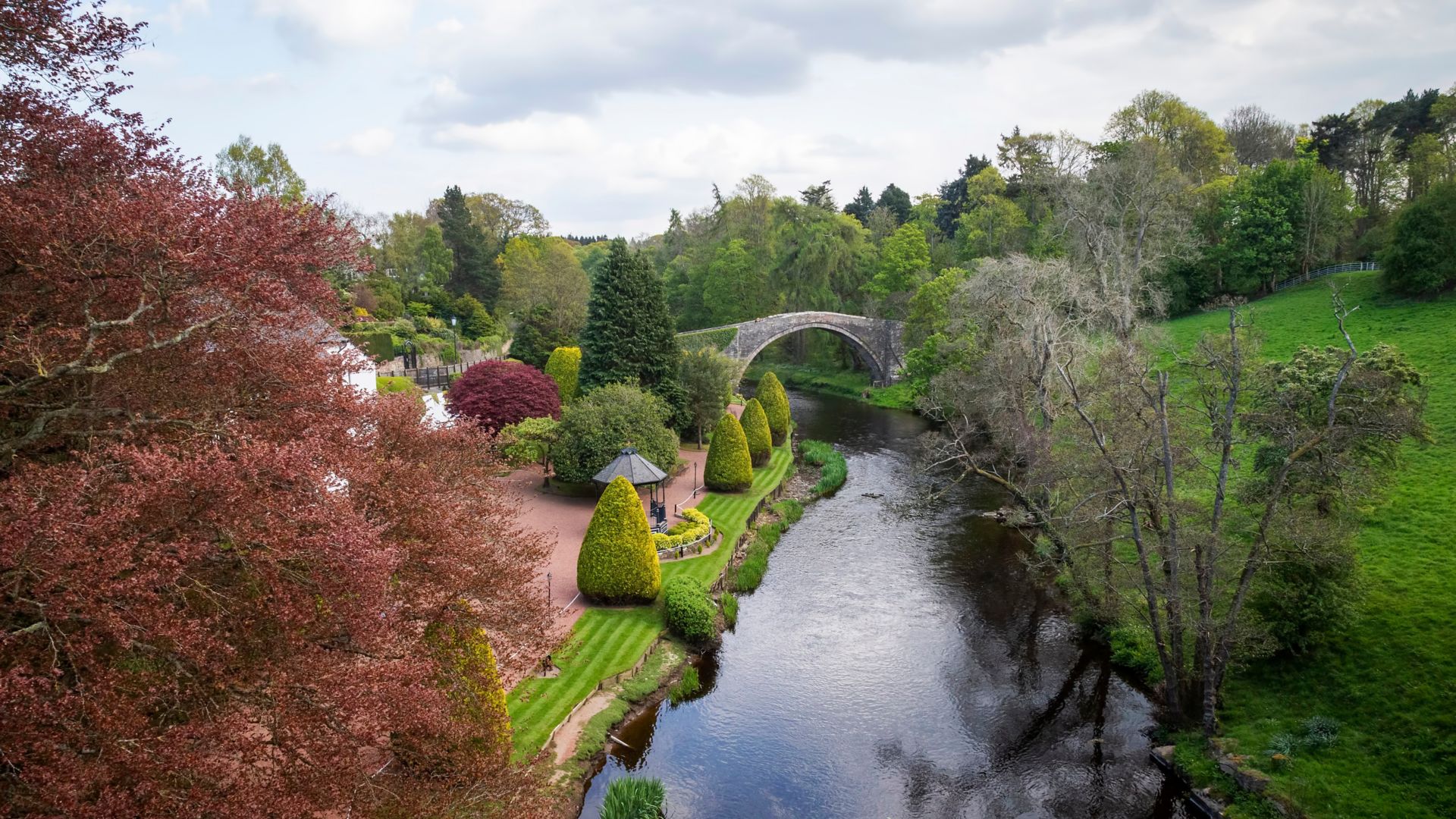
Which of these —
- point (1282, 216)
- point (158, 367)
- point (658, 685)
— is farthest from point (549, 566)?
point (1282, 216)

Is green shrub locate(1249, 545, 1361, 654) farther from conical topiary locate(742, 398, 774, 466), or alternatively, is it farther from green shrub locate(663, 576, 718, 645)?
conical topiary locate(742, 398, 774, 466)

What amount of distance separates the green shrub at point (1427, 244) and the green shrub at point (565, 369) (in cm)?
3877

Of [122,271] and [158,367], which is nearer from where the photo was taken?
[122,271]

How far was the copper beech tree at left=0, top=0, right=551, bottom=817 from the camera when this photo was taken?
6375 millimetres

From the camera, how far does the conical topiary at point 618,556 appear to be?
69.8 ft

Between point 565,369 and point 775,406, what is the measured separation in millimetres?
11327

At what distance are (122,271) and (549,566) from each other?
1666cm

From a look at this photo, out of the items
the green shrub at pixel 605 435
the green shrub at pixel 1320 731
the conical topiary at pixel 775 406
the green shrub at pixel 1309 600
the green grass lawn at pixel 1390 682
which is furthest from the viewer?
the conical topiary at pixel 775 406

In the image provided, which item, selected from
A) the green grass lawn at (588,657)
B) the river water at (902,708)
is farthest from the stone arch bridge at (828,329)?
the green grass lawn at (588,657)

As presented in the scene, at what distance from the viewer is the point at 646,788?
579 inches

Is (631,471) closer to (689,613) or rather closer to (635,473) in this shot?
(635,473)

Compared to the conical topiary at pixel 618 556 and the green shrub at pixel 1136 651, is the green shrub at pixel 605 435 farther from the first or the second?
the green shrub at pixel 1136 651

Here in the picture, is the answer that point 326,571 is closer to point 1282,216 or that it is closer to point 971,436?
point 971,436


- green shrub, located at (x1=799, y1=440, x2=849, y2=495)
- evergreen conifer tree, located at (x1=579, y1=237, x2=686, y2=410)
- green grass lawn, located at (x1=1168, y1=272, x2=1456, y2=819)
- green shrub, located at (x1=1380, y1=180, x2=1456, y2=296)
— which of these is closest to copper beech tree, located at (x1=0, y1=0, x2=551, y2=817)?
green grass lawn, located at (x1=1168, y1=272, x2=1456, y2=819)
